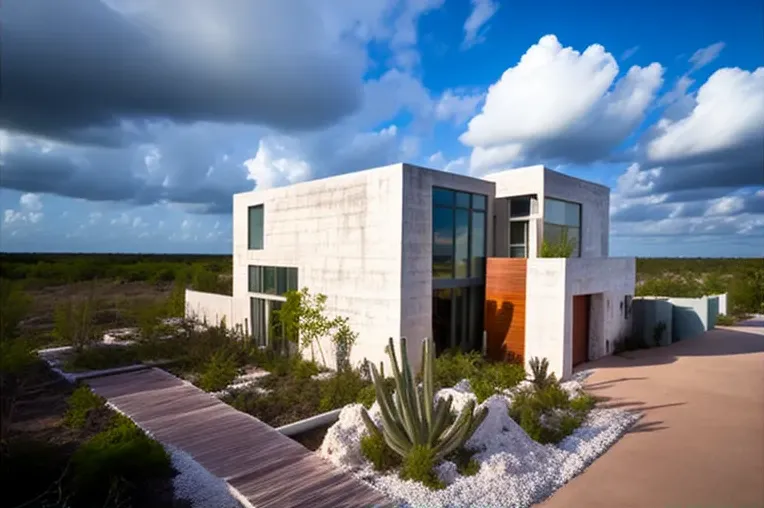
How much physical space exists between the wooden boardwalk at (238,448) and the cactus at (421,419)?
937mm

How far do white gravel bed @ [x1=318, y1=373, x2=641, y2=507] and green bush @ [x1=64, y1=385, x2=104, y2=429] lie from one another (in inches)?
183

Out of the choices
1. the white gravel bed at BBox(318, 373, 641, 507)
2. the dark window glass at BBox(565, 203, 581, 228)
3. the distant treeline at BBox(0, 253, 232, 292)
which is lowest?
the white gravel bed at BBox(318, 373, 641, 507)

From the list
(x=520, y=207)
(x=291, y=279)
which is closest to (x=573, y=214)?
(x=520, y=207)

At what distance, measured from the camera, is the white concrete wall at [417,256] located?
11008 millimetres

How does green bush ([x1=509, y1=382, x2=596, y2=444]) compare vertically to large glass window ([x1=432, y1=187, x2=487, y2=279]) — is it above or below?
below

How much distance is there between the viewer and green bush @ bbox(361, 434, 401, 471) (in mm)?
6588

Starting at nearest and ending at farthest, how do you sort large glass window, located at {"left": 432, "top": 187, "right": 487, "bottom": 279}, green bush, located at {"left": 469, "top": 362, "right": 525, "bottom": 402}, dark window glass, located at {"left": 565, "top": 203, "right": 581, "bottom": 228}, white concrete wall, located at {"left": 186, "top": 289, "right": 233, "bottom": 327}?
green bush, located at {"left": 469, "top": 362, "right": 525, "bottom": 402}, large glass window, located at {"left": 432, "top": 187, "right": 487, "bottom": 279}, dark window glass, located at {"left": 565, "top": 203, "right": 581, "bottom": 228}, white concrete wall, located at {"left": 186, "top": 289, "right": 233, "bottom": 327}

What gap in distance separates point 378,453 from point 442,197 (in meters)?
7.63

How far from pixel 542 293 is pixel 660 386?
11.6 ft

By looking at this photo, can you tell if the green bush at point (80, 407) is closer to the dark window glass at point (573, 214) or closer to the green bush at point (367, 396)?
the green bush at point (367, 396)

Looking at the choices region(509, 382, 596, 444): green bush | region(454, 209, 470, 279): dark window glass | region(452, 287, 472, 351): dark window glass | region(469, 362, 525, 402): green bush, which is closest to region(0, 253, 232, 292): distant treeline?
region(509, 382, 596, 444): green bush

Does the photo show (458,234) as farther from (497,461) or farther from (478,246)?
(497,461)

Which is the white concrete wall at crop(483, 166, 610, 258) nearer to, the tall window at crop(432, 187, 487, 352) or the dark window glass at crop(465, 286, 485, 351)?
the tall window at crop(432, 187, 487, 352)

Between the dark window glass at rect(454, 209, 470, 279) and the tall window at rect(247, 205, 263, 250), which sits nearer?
the dark window glass at rect(454, 209, 470, 279)
